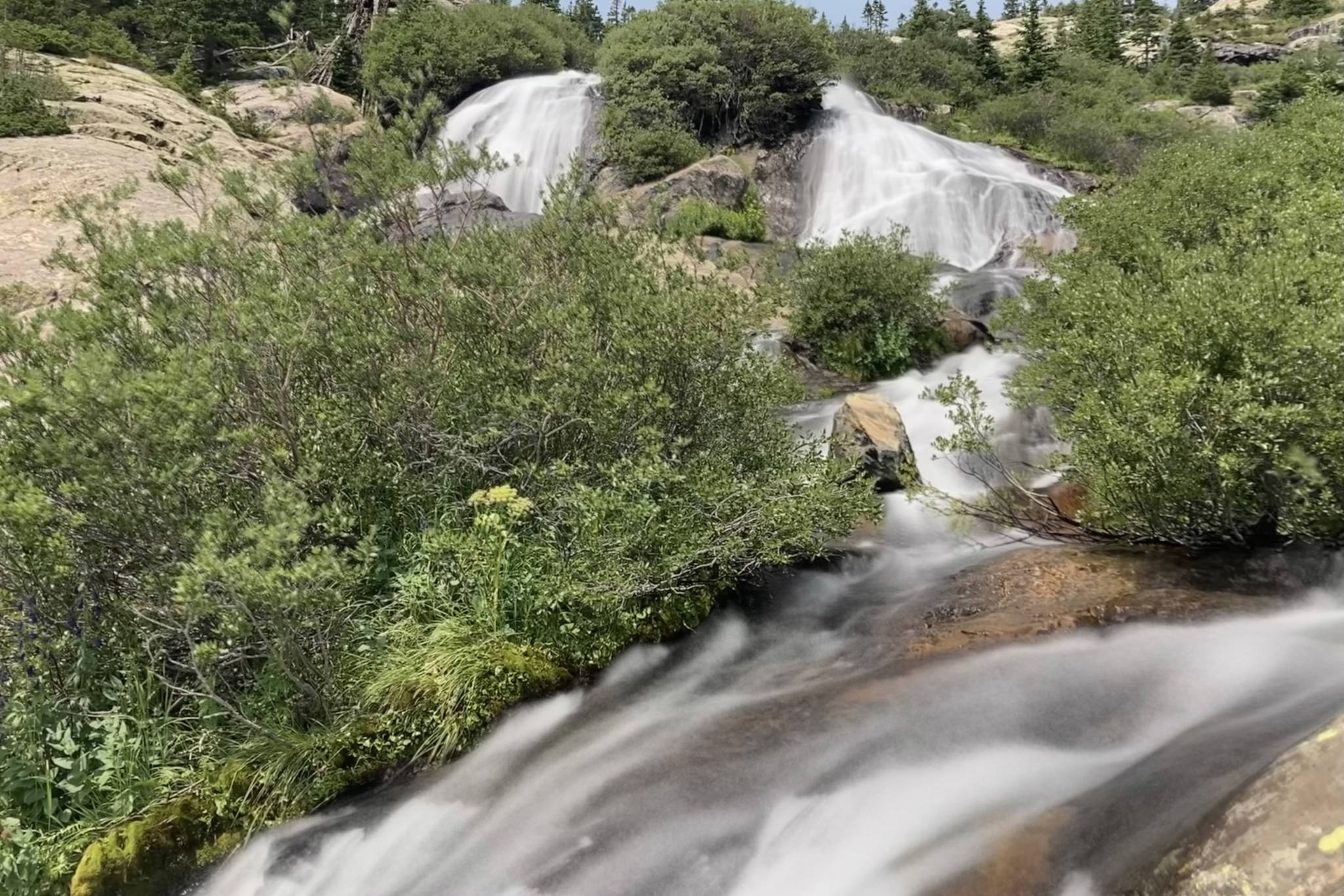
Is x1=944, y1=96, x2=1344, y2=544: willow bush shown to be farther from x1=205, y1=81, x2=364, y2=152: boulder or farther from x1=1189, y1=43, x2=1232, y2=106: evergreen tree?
x1=1189, y1=43, x2=1232, y2=106: evergreen tree

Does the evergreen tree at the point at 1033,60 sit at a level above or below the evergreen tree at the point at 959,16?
below

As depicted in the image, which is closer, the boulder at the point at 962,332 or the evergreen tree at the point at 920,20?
the boulder at the point at 962,332

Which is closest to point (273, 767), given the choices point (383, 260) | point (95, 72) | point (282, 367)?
point (282, 367)

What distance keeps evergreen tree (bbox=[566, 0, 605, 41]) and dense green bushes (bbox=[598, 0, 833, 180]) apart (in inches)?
2021

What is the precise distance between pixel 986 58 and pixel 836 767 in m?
53.5

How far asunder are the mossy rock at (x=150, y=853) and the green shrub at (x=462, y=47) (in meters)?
33.1

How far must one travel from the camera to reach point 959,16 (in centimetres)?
8112

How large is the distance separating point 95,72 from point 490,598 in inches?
1089

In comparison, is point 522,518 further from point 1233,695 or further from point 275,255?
point 1233,695

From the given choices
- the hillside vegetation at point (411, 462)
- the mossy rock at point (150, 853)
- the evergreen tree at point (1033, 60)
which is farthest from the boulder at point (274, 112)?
the evergreen tree at point (1033, 60)

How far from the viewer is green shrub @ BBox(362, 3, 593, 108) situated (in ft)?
115

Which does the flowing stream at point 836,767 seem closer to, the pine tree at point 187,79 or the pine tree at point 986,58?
the pine tree at point 187,79

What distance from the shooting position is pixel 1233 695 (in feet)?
16.7

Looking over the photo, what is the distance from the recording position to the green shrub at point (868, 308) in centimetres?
1605
